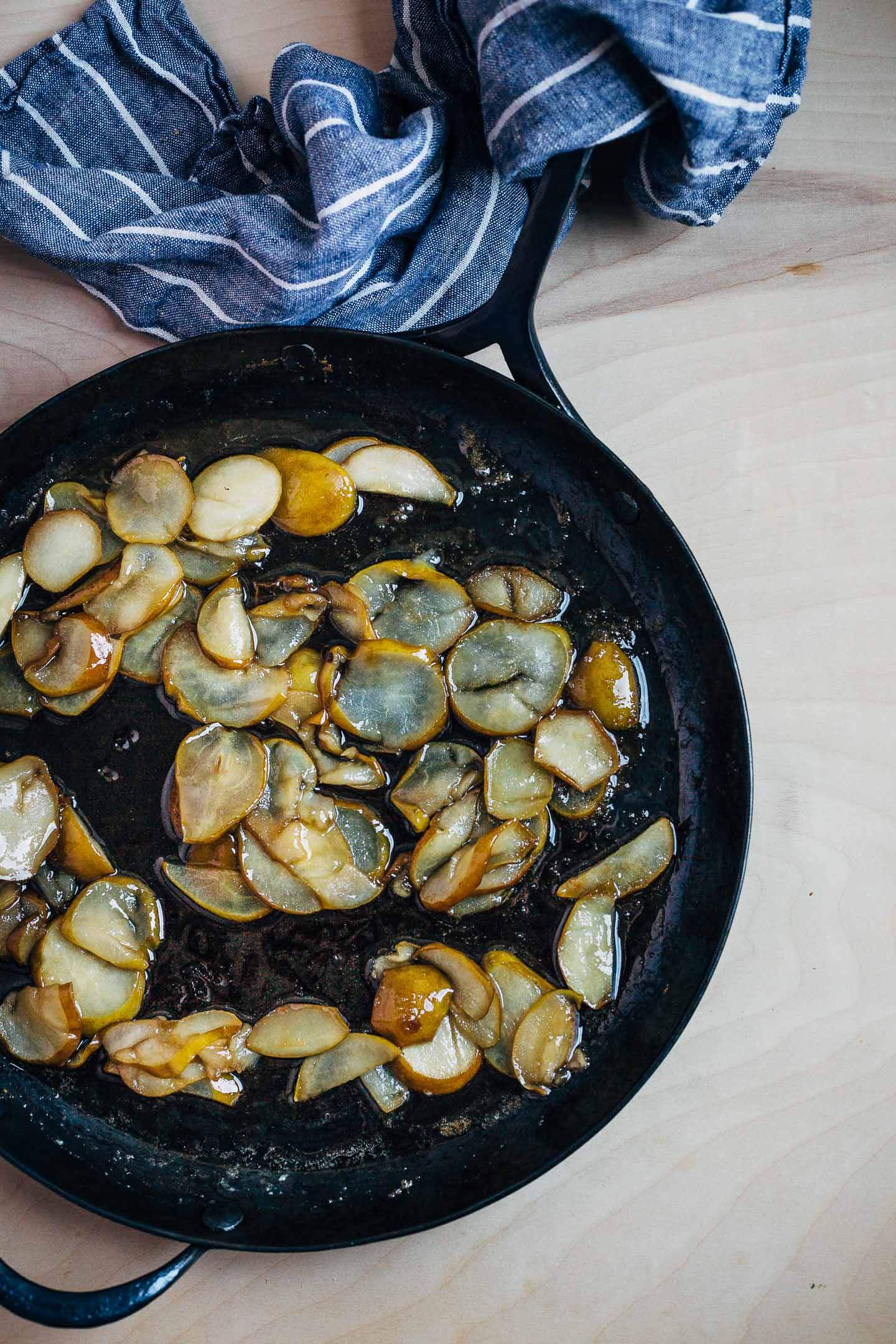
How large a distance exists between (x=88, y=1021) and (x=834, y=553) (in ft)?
2.17

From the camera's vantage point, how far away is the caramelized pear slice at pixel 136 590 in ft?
2.17

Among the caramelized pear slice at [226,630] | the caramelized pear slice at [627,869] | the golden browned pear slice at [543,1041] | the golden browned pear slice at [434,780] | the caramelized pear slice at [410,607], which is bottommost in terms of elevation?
the golden browned pear slice at [543,1041]

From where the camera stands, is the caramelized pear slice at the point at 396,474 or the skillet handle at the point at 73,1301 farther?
the caramelized pear slice at the point at 396,474

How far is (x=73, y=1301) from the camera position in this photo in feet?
1.92

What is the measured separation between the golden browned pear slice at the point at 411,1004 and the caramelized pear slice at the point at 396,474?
347 millimetres

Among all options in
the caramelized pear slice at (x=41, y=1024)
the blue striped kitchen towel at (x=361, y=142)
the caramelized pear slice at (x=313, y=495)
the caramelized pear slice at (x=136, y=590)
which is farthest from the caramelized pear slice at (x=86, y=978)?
the blue striped kitchen towel at (x=361, y=142)

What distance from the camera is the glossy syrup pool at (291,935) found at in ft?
2.22

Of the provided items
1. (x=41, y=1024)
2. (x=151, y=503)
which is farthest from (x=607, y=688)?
(x=41, y=1024)

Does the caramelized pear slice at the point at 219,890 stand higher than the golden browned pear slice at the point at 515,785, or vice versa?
the caramelized pear slice at the point at 219,890

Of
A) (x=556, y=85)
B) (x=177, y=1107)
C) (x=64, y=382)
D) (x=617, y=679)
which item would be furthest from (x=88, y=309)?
(x=177, y=1107)

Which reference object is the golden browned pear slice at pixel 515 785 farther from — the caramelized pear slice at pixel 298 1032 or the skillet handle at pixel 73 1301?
the skillet handle at pixel 73 1301

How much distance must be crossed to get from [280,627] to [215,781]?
120mm

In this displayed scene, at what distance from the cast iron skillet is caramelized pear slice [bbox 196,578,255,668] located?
70mm

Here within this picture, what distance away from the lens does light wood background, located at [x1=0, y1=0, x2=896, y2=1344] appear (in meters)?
0.69
